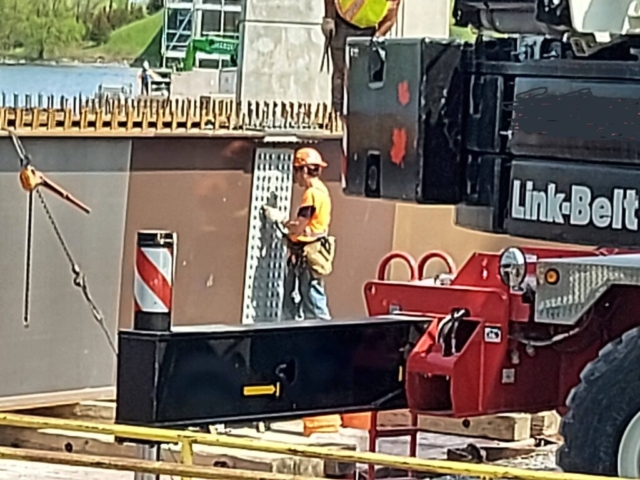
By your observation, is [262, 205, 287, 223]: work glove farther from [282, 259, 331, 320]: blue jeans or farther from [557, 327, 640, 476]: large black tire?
[557, 327, 640, 476]: large black tire

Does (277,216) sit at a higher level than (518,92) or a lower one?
lower

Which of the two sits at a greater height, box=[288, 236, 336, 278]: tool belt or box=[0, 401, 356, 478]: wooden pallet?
box=[288, 236, 336, 278]: tool belt

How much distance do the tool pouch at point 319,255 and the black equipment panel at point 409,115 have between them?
13.8 ft

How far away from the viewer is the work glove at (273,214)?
11.0 m

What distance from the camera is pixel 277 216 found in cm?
1105

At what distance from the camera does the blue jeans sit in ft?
35.8

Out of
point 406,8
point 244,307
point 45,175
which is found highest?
point 406,8

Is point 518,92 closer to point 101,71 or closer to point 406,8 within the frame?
point 406,8

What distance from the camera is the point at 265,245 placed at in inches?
435

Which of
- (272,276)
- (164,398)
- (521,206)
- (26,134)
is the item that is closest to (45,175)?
(26,134)

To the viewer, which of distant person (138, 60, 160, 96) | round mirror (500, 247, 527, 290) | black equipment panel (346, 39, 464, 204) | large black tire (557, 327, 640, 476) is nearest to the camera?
large black tire (557, 327, 640, 476)

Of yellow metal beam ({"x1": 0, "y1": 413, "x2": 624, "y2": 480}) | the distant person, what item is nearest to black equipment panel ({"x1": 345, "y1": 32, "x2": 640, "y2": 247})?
yellow metal beam ({"x1": 0, "y1": 413, "x2": 624, "y2": 480})

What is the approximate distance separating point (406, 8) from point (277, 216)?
241cm

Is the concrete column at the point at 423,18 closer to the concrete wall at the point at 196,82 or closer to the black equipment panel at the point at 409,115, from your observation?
the concrete wall at the point at 196,82
